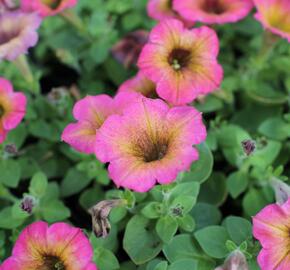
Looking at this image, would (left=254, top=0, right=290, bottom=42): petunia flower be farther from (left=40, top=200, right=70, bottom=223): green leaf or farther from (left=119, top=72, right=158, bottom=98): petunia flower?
(left=40, top=200, right=70, bottom=223): green leaf

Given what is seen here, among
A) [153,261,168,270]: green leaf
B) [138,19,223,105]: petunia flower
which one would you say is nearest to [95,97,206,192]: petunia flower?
[138,19,223,105]: petunia flower

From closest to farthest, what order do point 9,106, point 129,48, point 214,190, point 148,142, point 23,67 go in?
point 148,142 < point 9,106 < point 214,190 < point 23,67 < point 129,48

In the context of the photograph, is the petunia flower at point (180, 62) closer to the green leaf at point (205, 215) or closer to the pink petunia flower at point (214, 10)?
the pink petunia flower at point (214, 10)

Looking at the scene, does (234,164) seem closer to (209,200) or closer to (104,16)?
(209,200)

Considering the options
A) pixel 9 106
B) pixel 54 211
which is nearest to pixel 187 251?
pixel 54 211

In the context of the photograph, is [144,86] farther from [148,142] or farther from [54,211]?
[54,211]

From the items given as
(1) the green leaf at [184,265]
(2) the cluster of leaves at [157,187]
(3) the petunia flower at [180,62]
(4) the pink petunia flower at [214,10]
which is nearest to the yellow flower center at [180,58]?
(3) the petunia flower at [180,62]
